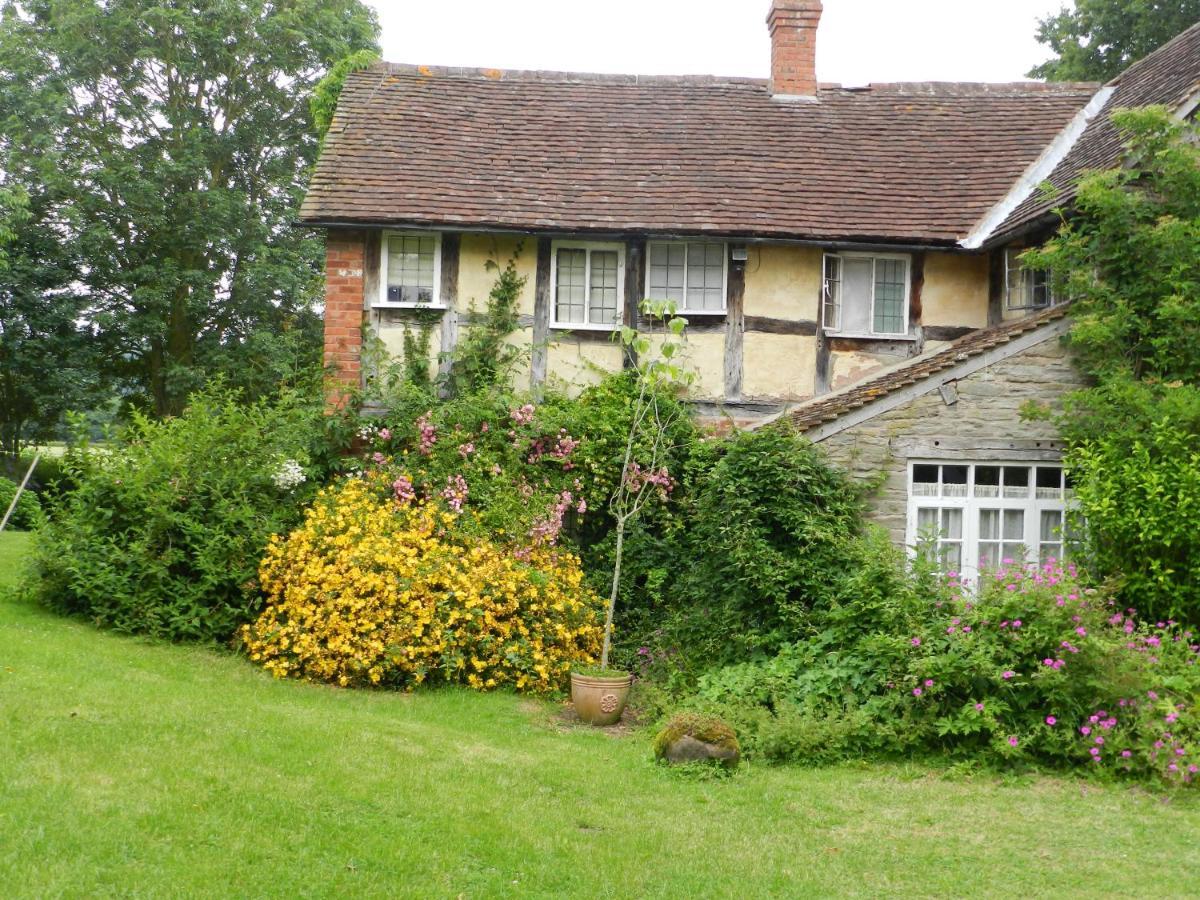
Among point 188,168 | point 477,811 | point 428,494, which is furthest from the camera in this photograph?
point 188,168

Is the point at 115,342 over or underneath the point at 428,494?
over

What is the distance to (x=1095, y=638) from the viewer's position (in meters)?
8.25

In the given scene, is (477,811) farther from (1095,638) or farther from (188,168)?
(188,168)

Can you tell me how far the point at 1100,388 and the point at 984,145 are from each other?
6053 millimetres

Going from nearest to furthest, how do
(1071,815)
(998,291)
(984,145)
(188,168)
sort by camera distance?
1. (1071,815)
2. (998,291)
3. (984,145)
4. (188,168)

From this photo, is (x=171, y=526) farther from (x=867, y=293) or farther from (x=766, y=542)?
(x=867, y=293)

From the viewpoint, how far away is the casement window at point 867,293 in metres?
14.1

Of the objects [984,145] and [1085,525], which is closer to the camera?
[1085,525]

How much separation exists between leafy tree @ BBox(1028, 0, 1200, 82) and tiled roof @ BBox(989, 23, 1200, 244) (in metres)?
8.20

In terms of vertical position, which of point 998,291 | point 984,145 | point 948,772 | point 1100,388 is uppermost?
point 984,145

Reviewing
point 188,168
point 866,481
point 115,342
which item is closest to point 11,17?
point 188,168

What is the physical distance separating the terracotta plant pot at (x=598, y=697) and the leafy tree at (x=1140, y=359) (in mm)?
4629

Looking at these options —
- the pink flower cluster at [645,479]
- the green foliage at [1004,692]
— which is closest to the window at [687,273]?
the pink flower cluster at [645,479]

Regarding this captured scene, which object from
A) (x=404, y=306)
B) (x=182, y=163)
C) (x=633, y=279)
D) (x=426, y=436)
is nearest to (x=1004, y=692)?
(x=426, y=436)
